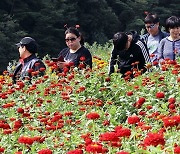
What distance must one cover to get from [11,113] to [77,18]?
21545 mm

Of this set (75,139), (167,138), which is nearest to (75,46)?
(75,139)

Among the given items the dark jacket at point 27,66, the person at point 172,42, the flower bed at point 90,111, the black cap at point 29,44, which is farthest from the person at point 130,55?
the black cap at point 29,44

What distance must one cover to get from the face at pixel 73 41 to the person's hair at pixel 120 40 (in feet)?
1.62

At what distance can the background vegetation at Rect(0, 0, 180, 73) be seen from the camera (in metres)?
21.4

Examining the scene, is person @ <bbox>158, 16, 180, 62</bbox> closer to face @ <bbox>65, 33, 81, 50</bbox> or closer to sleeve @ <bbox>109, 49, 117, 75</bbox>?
sleeve @ <bbox>109, 49, 117, 75</bbox>

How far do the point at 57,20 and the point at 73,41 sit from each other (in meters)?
19.1

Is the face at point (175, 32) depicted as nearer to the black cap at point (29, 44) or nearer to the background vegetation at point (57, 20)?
the black cap at point (29, 44)

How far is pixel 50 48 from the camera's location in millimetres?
23172

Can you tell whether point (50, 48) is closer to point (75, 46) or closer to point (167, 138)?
point (75, 46)

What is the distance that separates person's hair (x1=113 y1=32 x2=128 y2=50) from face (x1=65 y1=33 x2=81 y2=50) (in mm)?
494

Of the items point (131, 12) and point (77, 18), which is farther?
point (131, 12)

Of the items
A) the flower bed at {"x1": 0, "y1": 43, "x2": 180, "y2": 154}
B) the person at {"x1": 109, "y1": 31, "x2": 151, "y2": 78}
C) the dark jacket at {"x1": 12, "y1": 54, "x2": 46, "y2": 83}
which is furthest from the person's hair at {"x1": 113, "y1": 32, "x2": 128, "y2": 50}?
the dark jacket at {"x1": 12, "y1": 54, "x2": 46, "y2": 83}

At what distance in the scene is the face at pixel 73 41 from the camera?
525 centimetres

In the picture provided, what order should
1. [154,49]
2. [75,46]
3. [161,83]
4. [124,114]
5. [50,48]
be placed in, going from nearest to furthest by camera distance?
1. [124,114]
2. [161,83]
3. [75,46]
4. [154,49]
5. [50,48]
